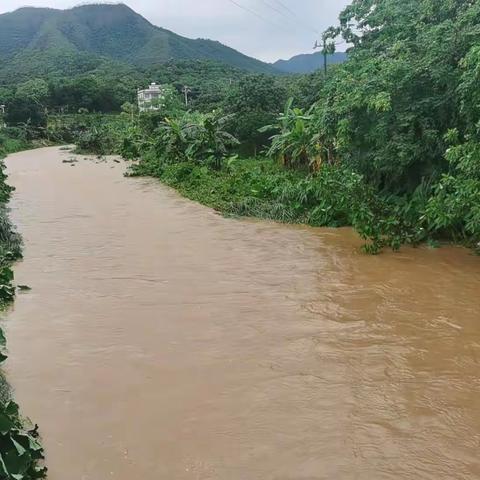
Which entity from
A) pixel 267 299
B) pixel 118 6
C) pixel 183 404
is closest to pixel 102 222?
pixel 267 299

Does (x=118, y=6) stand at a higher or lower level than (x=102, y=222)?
higher

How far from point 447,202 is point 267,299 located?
282 centimetres

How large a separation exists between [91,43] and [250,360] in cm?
10641

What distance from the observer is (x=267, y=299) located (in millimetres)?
7320

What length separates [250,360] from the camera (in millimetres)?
5539

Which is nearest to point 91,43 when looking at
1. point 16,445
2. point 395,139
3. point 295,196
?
point 295,196

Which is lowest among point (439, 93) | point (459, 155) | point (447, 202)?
point (447, 202)

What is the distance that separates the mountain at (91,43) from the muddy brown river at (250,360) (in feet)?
229

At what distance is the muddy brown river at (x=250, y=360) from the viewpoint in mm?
4070

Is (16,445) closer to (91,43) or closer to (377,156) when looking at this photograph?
(377,156)

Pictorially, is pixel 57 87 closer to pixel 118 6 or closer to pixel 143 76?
pixel 143 76

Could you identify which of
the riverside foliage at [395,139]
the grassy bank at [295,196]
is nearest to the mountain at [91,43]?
the grassy bank at [295,196]

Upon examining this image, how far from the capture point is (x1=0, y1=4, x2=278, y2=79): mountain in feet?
262

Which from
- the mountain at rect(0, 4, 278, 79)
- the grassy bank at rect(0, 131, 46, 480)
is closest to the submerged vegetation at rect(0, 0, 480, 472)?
the grassy bank at rect(0, 131, 46, 480)
